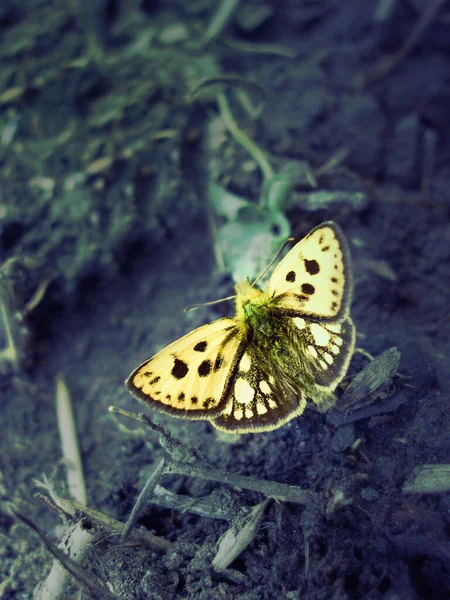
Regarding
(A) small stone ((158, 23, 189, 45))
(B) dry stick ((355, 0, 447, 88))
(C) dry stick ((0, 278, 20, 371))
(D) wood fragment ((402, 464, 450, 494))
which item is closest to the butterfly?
(D) wood fragment ((402, 464, 450, 494))

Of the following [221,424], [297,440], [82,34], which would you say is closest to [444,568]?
[297,440]

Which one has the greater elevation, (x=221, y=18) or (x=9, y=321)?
(x=221, y=18)

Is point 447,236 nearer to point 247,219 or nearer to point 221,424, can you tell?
point 247,219

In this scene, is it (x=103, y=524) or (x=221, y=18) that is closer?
(x=103, y=524)

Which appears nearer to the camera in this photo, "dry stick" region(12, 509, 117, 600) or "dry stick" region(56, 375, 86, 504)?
"dry stick" region(12, 509, 117, 600)

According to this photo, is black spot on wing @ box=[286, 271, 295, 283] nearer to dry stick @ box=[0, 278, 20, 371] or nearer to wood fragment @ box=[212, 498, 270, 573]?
wood fragment @ box=[212, 498, 270, 573]

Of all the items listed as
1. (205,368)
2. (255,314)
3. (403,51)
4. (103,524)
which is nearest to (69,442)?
(103,524)

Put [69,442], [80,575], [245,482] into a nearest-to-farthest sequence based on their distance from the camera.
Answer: [80,575] → [245,482] → [69,442]

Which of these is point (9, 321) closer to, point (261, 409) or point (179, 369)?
point (179, 369)

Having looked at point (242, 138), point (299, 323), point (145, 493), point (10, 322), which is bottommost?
point (145, 493)
